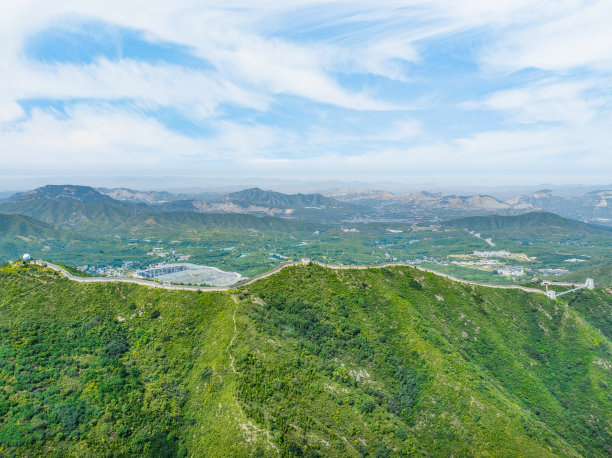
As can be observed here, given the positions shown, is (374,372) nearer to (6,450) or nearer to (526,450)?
(526,450)

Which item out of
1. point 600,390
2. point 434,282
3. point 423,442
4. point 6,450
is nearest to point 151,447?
point 6,450

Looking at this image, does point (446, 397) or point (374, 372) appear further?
point (374, 372)

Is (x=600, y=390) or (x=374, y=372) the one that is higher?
(x=374, y=372)

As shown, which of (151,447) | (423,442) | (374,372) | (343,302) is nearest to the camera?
(151,447)

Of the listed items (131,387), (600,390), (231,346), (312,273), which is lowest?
(600,390)

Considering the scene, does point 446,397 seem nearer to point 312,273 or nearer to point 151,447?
point 312,273

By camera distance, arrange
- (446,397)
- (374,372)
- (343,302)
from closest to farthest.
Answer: (446,397) → (374,372) → (343,302)

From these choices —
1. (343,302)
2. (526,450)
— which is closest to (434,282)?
(343,302)
